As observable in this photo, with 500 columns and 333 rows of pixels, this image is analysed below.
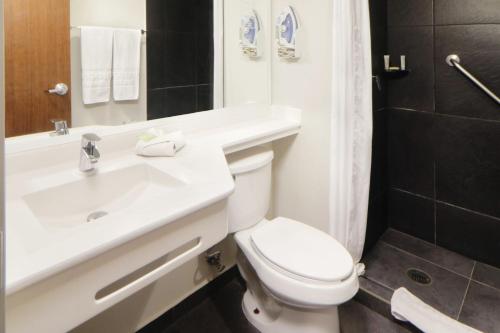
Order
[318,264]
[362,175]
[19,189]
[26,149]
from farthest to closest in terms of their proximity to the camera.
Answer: [362,175] < [318,264] < [26,149] < [19,189]

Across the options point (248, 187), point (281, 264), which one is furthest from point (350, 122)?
point (281, 264)

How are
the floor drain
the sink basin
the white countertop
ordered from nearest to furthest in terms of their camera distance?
the white countertop < the sink basin < the floor drain

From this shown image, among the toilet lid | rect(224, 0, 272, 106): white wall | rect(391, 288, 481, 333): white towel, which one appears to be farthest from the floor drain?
rect(224, 0, 272, 106): white wall

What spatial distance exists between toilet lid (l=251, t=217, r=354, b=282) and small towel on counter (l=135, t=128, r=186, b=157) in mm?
512

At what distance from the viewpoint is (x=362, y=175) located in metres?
1.69

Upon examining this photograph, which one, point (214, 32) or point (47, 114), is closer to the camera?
point (47, 114)

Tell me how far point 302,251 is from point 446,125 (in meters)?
1.24

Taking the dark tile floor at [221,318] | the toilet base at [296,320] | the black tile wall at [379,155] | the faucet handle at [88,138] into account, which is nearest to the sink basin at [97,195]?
the faucet handle at [88,138]

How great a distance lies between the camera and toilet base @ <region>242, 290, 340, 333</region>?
146cm

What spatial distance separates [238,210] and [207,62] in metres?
0.74

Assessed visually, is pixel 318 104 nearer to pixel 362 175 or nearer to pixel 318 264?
pixel 362 175

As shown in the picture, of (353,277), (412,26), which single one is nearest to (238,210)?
(353,277)

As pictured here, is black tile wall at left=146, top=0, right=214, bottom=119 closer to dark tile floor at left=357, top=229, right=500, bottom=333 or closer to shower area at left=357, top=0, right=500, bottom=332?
shower area at left=357, top=0, right=500, bottom=332

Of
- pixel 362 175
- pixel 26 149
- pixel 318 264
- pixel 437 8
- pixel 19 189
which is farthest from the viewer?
pixel 437 8
